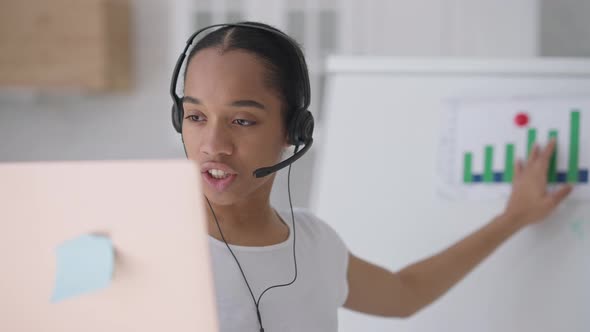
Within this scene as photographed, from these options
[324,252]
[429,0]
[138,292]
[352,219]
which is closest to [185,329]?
[138,292]

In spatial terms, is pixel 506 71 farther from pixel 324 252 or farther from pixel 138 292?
pixel 138 292

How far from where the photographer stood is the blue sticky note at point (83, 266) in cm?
35

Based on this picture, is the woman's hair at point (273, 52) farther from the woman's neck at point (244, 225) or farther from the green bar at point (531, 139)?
the green bar at point (531, 139)

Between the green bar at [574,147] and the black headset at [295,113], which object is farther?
the green bar at [574,147]

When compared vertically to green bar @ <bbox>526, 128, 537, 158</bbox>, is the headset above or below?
above

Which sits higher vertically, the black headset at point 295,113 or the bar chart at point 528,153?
the black headset at point 295,113

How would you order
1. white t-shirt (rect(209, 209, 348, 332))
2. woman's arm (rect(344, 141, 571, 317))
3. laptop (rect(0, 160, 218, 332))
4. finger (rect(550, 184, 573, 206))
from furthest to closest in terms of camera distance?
finger (rect(550, 184, 573, 206)) < woman's arm (rect(344, 141, 571, 317)) < white t-shirt (rect(209, 209, 348, 332)) < laptop (rect(0, 160, 218, 332))

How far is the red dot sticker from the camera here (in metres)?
1.09

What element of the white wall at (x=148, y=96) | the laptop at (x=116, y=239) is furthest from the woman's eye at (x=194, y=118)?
the white wall at (x=148, y=96)

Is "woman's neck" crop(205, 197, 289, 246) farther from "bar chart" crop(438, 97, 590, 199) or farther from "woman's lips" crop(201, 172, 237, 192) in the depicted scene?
"bar chart" crop(438, 97, 590, 199)

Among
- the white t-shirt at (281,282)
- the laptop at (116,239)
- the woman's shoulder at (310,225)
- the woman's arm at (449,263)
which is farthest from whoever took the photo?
the woman's arm at (449,263)

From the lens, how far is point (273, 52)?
59 centimetres

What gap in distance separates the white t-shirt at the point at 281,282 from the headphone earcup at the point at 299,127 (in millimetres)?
90

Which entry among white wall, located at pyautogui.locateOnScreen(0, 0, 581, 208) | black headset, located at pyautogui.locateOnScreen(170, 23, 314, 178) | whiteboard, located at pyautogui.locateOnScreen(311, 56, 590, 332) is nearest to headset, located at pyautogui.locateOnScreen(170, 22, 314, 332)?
black headset, located at pyautogui.locateOnScreen(170, 23, 314, 178)
